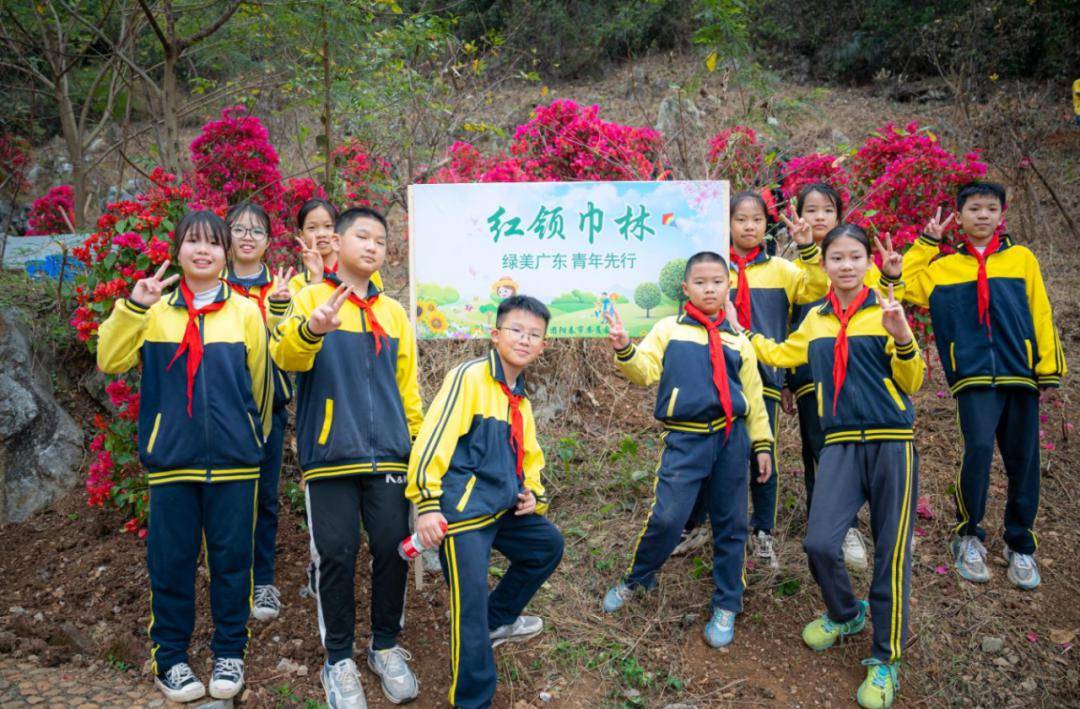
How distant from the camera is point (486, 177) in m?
6.02

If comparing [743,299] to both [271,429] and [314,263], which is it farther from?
[271,429]

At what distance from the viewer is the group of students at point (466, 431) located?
3.01 metres

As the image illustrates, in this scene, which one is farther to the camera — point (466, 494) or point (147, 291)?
point (466, 494)

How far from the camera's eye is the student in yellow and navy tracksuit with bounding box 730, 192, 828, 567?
3.97 meters

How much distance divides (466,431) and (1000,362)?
8.86ft

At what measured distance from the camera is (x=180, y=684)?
3.05 metres

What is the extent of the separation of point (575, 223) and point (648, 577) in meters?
1.83

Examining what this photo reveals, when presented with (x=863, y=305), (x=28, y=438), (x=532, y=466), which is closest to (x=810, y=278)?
(x=863, y=305)

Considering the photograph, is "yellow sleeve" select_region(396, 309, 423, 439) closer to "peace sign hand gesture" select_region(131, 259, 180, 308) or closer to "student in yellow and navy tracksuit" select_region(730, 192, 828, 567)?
"peace sign hand gesture" select_region(131, 259, 180, 308)

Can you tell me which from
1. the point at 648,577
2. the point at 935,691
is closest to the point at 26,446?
the point at 648,577

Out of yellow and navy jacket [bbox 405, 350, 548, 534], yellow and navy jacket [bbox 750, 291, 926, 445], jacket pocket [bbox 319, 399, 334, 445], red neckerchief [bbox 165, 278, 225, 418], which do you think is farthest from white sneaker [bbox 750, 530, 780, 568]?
red neckerchief [bbox 165, 278, 225, 418]

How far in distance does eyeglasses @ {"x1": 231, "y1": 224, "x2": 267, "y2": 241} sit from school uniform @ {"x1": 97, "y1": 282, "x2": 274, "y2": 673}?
27.7 inches

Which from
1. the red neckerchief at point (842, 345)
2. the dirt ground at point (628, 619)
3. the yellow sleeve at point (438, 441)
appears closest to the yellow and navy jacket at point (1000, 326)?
the red neckerchief at point (842, 345)

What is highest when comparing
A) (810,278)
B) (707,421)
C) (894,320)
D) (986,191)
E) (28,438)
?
(986,191)
